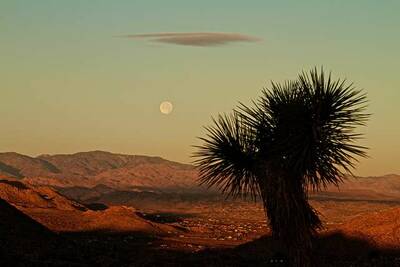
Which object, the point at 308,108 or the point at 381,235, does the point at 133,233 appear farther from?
the point at 308,108

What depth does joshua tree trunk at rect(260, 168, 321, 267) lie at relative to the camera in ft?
60.4

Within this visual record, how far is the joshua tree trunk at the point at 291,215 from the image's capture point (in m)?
18.4

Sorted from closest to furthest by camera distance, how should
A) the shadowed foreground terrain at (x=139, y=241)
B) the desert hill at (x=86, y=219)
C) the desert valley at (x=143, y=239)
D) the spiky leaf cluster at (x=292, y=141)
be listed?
the spiky leaf cluster at (x=292, y=141)
the shadowed foreground terrain at (x=139, y=241)
the desert valley at (x=143, y=239)
the desert hill at (x=86, y=219)

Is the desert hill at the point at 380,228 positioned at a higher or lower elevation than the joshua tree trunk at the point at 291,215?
lower

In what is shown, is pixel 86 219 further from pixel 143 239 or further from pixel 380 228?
pixel 380 228

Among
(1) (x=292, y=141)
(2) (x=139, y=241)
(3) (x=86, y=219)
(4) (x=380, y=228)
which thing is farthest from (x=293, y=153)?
(3) (x=86, y=219)

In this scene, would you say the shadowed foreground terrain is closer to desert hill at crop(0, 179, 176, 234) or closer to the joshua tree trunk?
desert hill at crop(0, 179, 176, 234)

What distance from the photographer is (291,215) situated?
60.4 feet

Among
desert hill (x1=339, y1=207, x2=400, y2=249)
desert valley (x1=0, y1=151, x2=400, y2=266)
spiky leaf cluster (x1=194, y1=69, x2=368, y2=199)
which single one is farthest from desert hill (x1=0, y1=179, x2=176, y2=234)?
spiky leaf cluster (x1=194, y1=69, x2=368, y2=199)

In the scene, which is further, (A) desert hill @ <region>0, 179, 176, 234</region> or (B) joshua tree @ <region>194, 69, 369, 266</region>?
(A) desert hill @ <region>0, 179, 176, 234</region>

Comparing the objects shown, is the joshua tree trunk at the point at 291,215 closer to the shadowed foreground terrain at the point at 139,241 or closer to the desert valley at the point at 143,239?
the shadowed foreground terrain at the point at 139,241

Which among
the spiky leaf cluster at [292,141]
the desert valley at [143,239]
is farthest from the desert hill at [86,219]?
the spiky leaf cluster at [292,141]

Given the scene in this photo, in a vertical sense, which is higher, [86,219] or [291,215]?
[291,215]

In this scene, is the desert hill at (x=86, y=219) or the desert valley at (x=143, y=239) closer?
the desert valley at (x=143, y=239)
